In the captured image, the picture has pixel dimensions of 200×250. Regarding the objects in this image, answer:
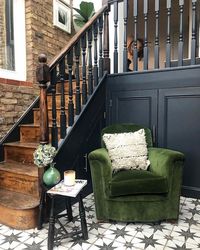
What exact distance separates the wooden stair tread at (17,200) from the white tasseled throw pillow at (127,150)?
0.82 m

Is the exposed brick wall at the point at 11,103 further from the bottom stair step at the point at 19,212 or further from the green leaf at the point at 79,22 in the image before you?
the green leaf at the point at 79,22

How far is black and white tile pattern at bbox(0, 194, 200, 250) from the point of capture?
1772mm

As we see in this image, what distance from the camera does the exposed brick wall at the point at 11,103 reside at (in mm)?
2760

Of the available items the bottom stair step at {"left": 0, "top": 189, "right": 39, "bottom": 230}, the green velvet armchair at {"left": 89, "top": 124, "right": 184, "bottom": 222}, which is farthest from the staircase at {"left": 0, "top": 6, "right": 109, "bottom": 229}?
the green velvet armchair at {"left": 89, "top": 124, "right": 184, "bottom": 222}

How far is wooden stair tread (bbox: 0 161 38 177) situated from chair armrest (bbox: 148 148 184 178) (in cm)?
114

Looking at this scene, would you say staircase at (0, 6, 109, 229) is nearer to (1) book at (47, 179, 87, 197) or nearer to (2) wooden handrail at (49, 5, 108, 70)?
(2) wooden handrail at (49, 5, 108, 70)

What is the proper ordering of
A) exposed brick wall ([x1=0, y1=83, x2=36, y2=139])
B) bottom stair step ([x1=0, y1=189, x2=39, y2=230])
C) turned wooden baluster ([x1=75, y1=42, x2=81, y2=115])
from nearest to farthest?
1. bottom stair step ([x1=0, y1=189, x2=39, y2=230])
2. turned wooden baluster ([x1=75, y1=42, x2=81, y2=115])
3. exposed brick wall ([x1=0, y1=83, x2=36, y2=139])

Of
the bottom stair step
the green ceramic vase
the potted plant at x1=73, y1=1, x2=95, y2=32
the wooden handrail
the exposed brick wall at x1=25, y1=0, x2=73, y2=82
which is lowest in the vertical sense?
the bottom stair step

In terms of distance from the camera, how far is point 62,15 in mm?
3898

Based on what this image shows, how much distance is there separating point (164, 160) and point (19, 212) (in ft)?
4.37

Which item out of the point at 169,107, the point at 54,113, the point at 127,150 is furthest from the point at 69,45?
the point at 169,107

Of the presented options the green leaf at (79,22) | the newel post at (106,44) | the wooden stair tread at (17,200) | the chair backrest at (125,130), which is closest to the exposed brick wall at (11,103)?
the wooden stair tread at (17,200)

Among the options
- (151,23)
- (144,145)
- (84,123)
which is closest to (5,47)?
(84,123)

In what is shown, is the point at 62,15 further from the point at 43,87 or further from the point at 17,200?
the point at 17,200
